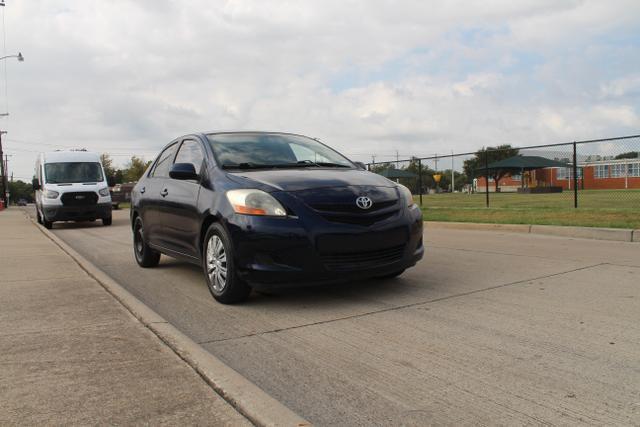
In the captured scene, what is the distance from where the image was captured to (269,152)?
230 inches

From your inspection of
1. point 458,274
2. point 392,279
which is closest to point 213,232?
point 392,279

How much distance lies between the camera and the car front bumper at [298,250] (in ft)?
14.9

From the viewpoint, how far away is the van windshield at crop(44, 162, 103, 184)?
17375mm

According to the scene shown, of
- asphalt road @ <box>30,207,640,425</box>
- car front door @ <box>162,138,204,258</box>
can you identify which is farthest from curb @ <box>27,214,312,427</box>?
car front door @ <box>162,138,204,258</box>

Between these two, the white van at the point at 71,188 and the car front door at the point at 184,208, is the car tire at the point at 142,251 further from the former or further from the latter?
the white van at the point at 71,188

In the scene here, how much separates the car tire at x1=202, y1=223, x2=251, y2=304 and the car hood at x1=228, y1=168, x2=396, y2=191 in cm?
54

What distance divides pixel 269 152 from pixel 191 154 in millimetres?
960

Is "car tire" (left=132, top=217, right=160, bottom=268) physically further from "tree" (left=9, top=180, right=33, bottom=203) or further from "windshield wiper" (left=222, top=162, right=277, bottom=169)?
"tree" (left=9, top=180, right=33, bottom=203)

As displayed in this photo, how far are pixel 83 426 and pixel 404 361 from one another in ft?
6.01

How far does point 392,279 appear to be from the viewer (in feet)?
19.4

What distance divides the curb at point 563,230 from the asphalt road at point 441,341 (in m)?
2.83

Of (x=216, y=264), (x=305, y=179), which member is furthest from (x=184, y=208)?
(x=305, y=179)

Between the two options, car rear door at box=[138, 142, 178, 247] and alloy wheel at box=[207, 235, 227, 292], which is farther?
car rear door at box=[138, 142, 178, 247]

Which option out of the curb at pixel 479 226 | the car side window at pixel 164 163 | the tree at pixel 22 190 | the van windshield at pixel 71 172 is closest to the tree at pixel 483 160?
the curb at pixel 479 226
